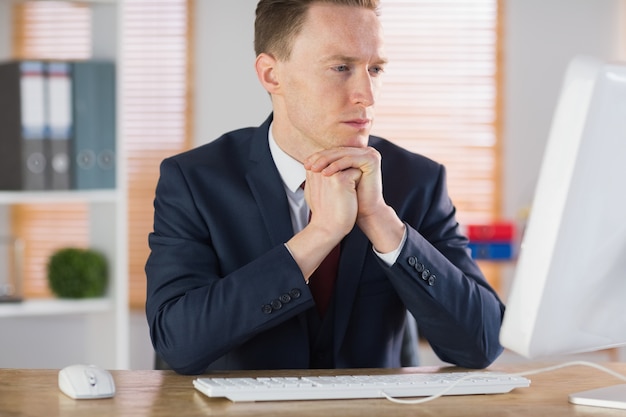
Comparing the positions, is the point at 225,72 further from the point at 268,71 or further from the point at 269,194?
the point at 269,194

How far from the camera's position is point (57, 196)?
135 inches

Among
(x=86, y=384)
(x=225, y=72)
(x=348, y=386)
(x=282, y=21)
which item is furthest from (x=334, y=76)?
(x=225, y=72)

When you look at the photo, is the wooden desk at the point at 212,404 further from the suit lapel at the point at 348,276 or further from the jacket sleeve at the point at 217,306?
the suit lapel at the point at 348,276

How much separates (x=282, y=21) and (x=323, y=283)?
0.54 meters

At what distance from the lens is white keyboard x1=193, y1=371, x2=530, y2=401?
1.52 m

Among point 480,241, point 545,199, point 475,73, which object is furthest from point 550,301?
point 475,73

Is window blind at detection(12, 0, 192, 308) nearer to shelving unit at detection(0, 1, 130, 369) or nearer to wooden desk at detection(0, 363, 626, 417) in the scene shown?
shelving unit at detection(0, 1, 130, 369)

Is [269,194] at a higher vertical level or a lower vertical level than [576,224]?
lower

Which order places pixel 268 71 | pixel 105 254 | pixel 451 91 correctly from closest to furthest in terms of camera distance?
1. pixel 268 71
2. pixel 105 254
3. pixel 451 91

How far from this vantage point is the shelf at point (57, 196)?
11.1 ft

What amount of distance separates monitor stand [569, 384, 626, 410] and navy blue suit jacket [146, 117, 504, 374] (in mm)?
330

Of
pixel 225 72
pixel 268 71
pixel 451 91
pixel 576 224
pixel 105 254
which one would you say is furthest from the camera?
pixel 451 91

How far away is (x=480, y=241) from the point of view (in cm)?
432

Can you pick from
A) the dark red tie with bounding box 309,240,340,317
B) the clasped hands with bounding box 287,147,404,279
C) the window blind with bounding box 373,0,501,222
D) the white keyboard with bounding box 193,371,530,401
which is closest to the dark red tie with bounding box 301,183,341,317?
the dark red tie with bounding box 309,240,340,317
